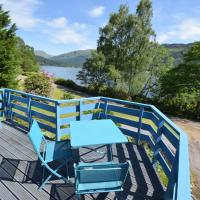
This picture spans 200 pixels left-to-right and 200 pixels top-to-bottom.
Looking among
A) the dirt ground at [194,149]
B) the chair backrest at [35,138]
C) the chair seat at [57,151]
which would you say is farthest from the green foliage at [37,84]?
the chair backrest at [35,138]

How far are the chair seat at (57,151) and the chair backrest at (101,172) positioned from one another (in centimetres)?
101

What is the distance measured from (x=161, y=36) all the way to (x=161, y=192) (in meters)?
20.6

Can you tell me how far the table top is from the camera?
2.93 metres

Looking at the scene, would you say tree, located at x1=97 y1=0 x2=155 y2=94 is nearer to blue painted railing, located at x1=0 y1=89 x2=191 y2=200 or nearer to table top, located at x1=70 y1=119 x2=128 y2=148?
blue painted railing, located at x1=0 y1=89 x2=191 y2=200

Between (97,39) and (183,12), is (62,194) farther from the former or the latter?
(97,39)

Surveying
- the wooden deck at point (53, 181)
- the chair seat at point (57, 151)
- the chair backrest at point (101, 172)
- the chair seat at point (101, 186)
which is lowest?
the wooden deck at point (53, 181)

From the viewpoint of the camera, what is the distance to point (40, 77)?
12195 mm

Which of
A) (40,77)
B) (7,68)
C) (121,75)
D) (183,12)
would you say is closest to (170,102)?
(121,75)

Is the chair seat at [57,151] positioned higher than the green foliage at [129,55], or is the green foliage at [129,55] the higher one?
the green foliage at [129,55]

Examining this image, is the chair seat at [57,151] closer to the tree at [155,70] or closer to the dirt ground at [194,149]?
the dirt ground at [194,149]

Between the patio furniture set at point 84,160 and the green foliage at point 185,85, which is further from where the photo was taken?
the green foliage at point 185,85

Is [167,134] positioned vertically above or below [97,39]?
below

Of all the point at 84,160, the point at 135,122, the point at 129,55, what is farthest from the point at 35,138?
the point at 129,55

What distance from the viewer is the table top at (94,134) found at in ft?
9.60
